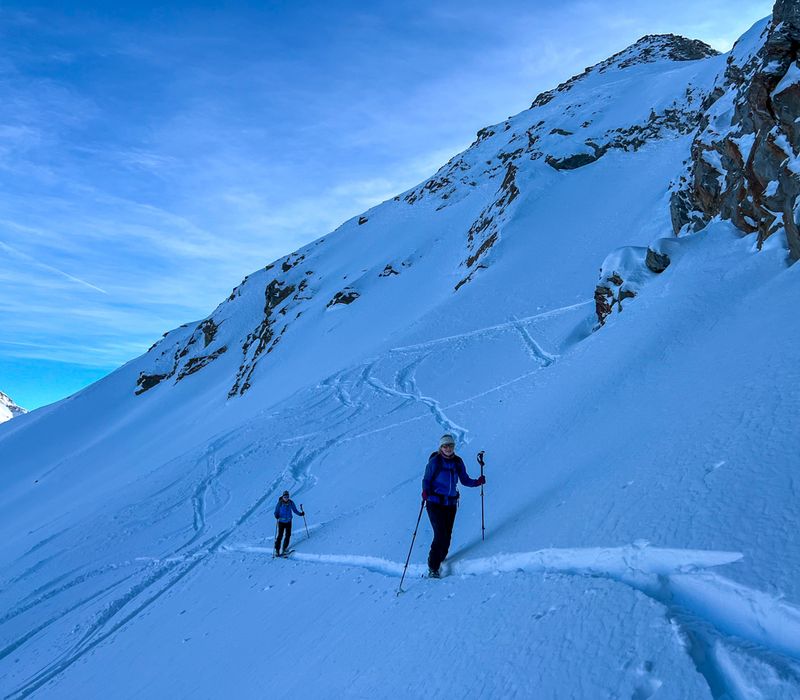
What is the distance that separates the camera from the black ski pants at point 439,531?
17.1ft

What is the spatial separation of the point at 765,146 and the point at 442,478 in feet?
27.8

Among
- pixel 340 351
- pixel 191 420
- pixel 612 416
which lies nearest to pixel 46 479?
pixel 191 420

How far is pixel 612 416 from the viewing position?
6574mm

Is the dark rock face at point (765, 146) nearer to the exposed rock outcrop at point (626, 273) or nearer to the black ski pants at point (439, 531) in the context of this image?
the exposed rock outcrop at point (626, 273)

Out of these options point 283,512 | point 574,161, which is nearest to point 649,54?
point 574,161

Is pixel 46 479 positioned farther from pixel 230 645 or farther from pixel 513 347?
pixel 230 645

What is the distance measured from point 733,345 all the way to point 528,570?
4.17 metres

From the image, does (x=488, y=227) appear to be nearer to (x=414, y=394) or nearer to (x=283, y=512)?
(x=414, y=394)

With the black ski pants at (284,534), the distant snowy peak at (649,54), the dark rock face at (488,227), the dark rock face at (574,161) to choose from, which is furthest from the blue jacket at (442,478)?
the distant snowy peak at (649,54)

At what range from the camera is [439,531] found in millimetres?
5266

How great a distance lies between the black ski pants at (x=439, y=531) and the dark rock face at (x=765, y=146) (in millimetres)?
6608

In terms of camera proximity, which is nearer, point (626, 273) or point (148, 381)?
point (626, 273)

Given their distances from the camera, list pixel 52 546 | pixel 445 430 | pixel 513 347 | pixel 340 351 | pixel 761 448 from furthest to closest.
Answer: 1. pixel 340 351
2. pixel 513 347
3. pixel 52 546
4. pixel 445 430
5. pixel 761 448

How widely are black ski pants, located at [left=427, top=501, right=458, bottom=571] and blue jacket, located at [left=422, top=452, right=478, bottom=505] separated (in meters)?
0.08
